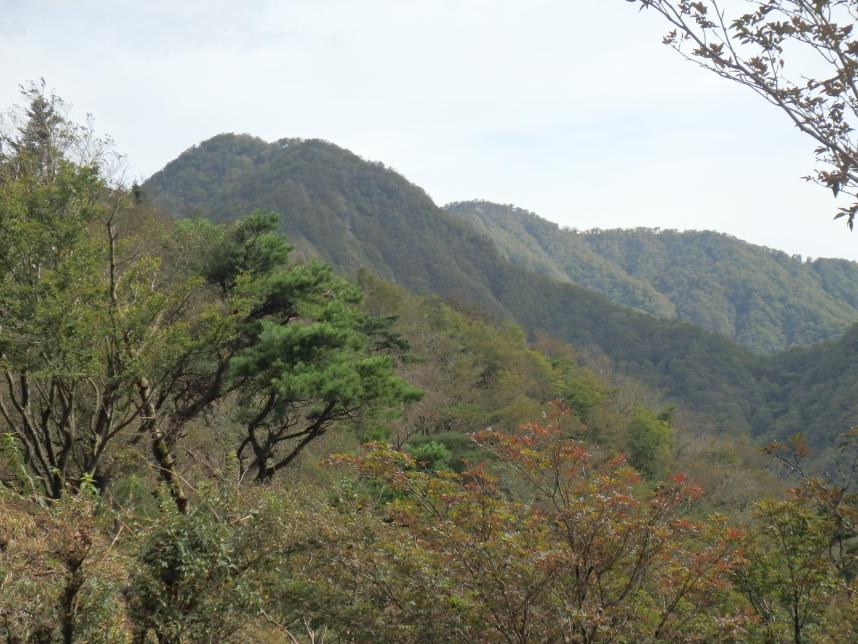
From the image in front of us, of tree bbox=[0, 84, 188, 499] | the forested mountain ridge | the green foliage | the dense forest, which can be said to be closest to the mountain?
the forested mountain ridge

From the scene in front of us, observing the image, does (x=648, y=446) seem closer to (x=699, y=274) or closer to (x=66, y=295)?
(x=66, y=295)

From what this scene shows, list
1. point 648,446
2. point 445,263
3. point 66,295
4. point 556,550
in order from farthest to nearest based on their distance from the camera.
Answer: point 445,263 → point 648,446 → point 66,295 → point 556,550

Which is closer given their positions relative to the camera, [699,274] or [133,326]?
[133,326]

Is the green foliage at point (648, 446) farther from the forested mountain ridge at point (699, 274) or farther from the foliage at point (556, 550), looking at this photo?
the forested mountain ridge at point (699, 274)

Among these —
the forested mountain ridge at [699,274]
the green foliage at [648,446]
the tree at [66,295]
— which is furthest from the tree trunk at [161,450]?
the forested mountain ridge at [699,274]

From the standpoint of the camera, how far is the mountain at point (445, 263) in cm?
6241

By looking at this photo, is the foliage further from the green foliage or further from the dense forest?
the green foliage

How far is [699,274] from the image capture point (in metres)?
117

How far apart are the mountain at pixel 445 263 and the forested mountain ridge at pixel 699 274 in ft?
22.2

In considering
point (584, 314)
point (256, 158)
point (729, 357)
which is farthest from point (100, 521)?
point (256, 158)

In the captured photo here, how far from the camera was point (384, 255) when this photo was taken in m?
86.1

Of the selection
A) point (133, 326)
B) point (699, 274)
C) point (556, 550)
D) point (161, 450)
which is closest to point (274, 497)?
point (556, 550)

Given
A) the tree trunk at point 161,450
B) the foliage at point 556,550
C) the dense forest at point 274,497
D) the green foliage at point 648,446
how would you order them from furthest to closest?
the green foliage at point 648,446 < the tree trunk at point 161,450 < the foliage at point 556,550 < the dense forest at point 274,497

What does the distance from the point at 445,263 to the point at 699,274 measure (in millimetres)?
52030
